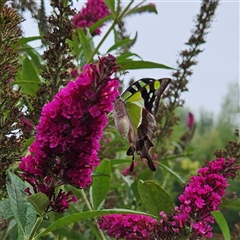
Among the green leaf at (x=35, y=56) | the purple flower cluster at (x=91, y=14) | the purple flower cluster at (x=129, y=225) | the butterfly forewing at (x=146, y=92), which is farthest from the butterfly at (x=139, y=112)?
the purple flower cluster at (x=91, y=14)

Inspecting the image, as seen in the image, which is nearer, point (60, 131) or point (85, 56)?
point (60, 131)

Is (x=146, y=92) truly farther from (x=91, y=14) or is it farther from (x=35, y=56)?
(x=91, y=14)

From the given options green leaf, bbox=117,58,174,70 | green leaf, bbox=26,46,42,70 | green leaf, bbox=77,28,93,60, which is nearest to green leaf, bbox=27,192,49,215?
green leaf, bbox=117,58,174,70

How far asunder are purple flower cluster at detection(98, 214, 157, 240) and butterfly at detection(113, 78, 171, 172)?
143 mm

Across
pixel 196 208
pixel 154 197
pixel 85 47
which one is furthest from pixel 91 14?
pixel 196 208

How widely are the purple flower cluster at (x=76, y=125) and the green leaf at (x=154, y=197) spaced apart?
498mm

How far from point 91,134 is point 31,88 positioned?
0.74 metres

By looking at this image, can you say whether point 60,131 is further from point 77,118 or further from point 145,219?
point 145,219

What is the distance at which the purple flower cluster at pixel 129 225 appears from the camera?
1.37m

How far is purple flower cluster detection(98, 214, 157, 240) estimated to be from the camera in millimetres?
1367

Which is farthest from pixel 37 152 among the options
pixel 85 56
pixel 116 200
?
pixel 116 200

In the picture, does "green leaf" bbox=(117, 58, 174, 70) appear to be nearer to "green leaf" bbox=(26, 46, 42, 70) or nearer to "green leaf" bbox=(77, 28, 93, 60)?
"green leaf" bbox=(77, 28, 93, 60)

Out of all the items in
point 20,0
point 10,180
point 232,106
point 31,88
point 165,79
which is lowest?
point 232,106

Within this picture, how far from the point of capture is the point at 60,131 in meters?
0.97
